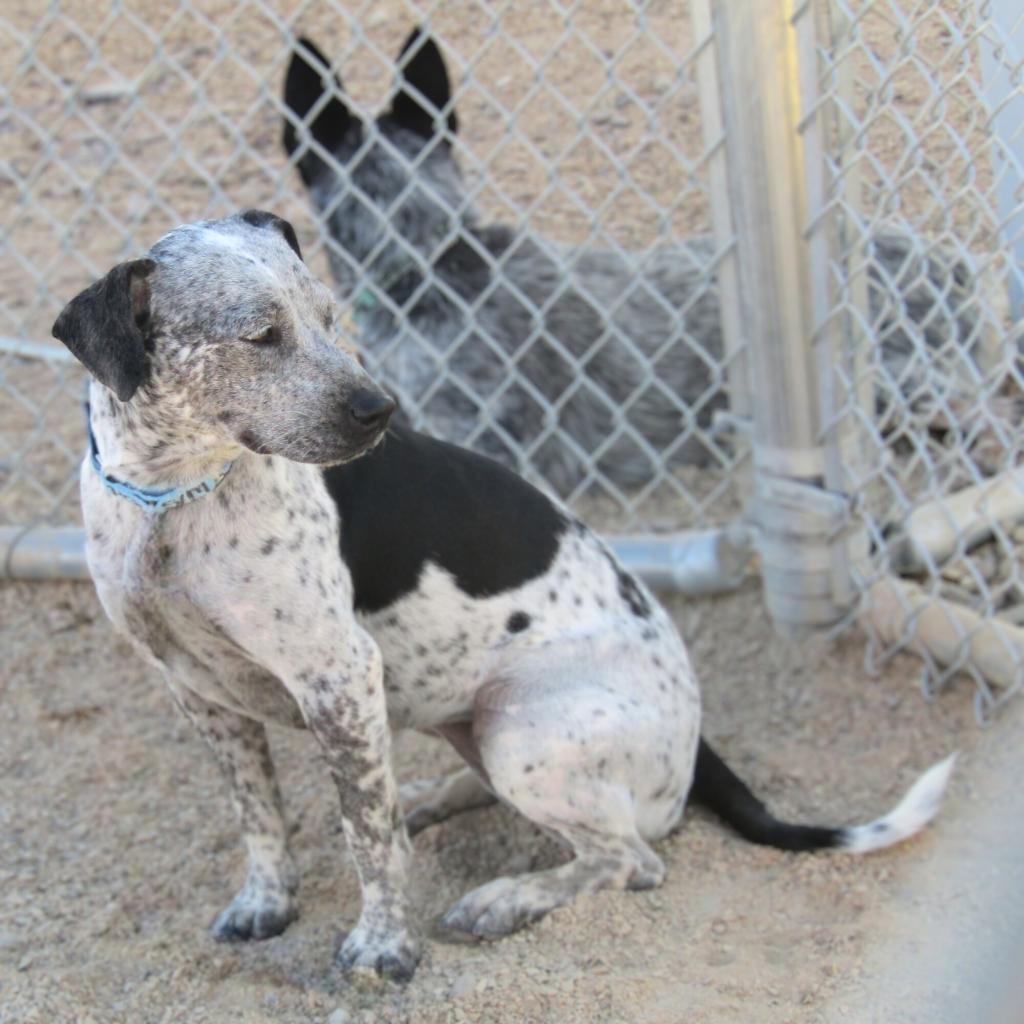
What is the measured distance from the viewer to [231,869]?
119 inches

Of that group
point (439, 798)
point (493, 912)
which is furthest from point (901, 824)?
point (439, 798)

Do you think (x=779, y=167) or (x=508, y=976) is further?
(x=779, y=167)

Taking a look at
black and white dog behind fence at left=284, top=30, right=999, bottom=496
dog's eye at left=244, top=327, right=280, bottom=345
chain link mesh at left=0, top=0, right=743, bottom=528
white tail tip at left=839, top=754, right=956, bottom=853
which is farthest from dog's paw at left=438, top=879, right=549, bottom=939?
black and white dog behind fence at left=284, top=30, right=999, bottom=496

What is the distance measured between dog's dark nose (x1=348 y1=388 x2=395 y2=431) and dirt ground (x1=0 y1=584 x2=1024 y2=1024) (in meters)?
1.01

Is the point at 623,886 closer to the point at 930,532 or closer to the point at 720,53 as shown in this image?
the point at 930,532

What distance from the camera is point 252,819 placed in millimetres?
2814

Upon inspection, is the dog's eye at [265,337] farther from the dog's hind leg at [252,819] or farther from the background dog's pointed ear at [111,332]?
the dog's hind leg at [252,819]

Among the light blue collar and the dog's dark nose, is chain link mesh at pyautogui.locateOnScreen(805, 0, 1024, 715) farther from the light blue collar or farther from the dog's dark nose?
the light blue collar

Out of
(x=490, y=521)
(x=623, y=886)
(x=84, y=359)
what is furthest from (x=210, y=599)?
(x=623, y=886)

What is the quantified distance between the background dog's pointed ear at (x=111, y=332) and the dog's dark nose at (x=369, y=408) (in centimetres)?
33

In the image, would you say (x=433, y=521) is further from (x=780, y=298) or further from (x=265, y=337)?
(x=780, y=298)

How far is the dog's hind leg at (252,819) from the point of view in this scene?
276cm

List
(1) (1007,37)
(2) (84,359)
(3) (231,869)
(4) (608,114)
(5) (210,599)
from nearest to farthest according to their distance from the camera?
1. (2) (84,359)
2. (5) (210,599)
3. (1) (1007,37)
4. (3) (231,869)
5. (4) (608,114)

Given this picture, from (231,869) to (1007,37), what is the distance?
229 centimetres
